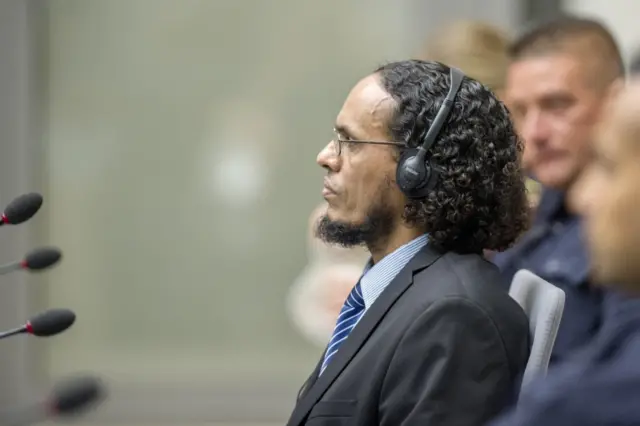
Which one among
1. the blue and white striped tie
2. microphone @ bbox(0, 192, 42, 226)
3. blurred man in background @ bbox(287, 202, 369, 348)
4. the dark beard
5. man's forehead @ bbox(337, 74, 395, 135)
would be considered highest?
man's forehead @ bbox(337, 74, 395, 135)

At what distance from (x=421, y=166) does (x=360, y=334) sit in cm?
25

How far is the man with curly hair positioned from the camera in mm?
1157

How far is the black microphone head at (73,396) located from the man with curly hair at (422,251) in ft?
0.92

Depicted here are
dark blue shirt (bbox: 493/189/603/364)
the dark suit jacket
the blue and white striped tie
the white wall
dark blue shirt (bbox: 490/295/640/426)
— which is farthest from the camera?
the white wall

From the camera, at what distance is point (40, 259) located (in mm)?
1261

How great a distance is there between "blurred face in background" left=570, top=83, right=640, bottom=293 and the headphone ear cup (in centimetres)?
44

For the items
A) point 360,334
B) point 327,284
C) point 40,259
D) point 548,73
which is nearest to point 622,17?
point 548,73

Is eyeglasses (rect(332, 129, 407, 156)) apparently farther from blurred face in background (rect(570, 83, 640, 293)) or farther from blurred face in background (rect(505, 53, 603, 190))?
blurred face in background (rect(505, 53, 603, 190))

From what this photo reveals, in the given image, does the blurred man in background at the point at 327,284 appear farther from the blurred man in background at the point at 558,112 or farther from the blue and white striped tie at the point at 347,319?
the blue and white striped tie at the point at 347,319

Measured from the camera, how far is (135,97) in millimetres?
2938

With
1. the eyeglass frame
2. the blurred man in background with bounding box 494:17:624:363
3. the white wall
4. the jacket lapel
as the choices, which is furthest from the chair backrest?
the white wall

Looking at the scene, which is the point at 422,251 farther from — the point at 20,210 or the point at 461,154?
the point at 20,210

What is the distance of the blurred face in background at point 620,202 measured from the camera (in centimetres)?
78

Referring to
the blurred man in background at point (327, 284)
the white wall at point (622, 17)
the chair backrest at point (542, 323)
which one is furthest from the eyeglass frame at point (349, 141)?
the white wall at point (622, 17)
